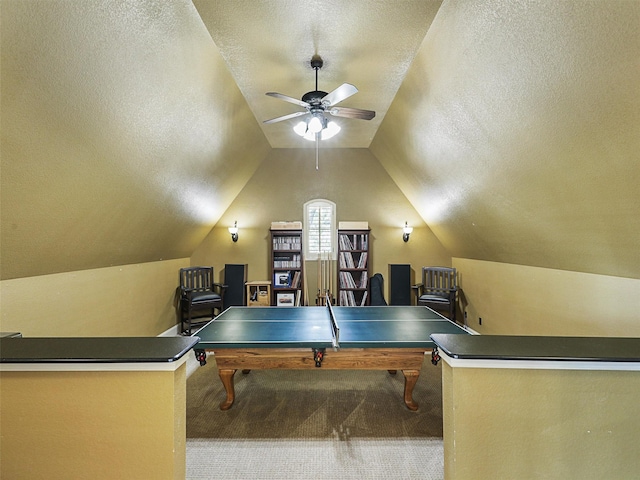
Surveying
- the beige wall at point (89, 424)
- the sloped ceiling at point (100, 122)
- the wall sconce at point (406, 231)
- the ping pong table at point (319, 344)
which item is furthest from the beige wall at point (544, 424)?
the wall sconce at point (406, 231)

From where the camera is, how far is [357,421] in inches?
97.5

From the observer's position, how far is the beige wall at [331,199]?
563 centimetres

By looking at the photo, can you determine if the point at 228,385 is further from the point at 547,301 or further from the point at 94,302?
the point at 547,301

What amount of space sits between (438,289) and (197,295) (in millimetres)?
4012

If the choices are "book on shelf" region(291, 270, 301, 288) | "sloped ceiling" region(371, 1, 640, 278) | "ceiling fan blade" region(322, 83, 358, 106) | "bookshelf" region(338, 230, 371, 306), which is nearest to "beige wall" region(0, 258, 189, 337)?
"book on shelf" region(291, 270, 301, 288)

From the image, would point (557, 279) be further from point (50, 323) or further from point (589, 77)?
point (50, 323)

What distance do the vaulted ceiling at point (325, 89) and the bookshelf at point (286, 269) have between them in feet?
6.69

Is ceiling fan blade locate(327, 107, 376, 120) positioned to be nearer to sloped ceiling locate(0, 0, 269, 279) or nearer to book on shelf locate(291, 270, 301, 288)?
sloped ceiling locate(0, 0, 269, 279)

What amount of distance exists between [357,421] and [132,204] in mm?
2950

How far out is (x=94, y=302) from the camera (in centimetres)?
328

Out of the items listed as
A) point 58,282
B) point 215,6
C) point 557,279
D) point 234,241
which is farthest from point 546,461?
point 234,241

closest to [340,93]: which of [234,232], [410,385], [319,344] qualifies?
[319,344]

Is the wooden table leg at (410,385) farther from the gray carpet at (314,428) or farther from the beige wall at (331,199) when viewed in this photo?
the beige wall at (331,199)

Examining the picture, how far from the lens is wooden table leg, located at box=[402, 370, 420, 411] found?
2572mm
